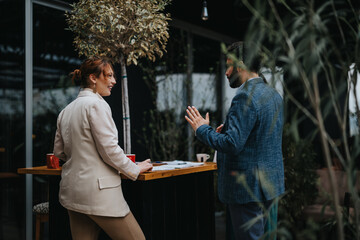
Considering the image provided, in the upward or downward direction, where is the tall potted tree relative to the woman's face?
upward

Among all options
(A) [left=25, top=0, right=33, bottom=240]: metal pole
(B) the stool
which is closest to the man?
(B) the stool

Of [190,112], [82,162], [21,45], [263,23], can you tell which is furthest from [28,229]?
[263,23]

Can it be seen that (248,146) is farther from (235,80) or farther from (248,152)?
(235,80)

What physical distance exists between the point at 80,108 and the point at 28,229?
7.26 feet

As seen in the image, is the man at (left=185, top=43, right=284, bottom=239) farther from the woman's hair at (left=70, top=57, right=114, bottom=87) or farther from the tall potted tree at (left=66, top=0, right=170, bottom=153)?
the tall potted tree at (left=66, top=0, right=170, bottom=153)

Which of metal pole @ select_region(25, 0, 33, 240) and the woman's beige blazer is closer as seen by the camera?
the woman's beige blazer

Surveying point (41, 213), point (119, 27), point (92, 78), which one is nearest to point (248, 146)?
point (92, 78)

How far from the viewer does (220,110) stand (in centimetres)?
650

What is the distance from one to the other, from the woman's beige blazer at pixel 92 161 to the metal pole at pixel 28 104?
178 cm

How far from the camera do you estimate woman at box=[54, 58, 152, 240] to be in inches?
84.8

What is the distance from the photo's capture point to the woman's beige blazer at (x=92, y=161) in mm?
2152

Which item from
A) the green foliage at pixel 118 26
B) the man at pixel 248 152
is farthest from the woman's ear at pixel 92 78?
the man at pixel 248 152

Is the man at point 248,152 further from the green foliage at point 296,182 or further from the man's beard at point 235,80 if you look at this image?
the green foliage at point 296,182

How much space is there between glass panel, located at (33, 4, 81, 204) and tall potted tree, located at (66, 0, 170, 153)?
1.12m
